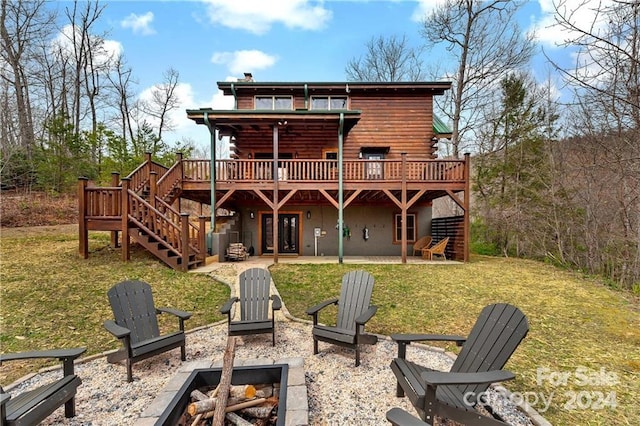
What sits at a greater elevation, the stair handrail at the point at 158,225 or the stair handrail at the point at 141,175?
the stair handrail at the point at 141,175

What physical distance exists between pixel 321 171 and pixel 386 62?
50.1 feet

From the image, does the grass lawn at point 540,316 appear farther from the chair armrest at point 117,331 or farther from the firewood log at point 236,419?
the chair armrest at point 117,331

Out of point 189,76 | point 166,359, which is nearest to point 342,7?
point 166,359

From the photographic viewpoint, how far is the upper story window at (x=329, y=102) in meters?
13.4

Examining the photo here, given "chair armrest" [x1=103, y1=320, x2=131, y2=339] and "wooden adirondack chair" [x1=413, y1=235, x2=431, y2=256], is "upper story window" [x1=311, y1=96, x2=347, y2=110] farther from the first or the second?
"chair armrest" [x1=103, y1=320, x2=131, y2=339]

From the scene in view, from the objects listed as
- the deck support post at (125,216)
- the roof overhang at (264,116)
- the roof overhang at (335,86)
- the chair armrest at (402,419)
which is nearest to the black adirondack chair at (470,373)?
the chair armrest at (402,419)

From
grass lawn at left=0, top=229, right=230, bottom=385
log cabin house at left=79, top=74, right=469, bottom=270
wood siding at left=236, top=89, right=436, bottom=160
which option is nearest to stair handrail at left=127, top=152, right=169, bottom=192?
log cabin house at left=79, top=74, right=469, bottom=270

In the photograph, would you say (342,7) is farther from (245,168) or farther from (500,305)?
(500,305)

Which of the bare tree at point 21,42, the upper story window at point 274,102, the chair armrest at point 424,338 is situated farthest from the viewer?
the bare tree at point 21,42

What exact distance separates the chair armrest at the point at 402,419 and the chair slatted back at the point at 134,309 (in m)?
3.15

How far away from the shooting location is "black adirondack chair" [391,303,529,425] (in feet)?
7.25

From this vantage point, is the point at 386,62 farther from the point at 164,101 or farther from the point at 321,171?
the point at 164,101

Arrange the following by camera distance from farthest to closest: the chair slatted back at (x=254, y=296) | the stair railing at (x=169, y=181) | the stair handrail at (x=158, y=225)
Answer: the stair railing at (x=169, y=181) → the stair handrail at (x=158, y=225) → the chair slatted back at (x=254, y=296)

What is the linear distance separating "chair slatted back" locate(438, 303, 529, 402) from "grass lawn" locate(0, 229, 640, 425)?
2.69 feet
